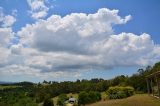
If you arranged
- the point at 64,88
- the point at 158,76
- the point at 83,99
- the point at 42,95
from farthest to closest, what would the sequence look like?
the point at 64,88
the point at 42,95
the point at 83,99
the point at 158,76

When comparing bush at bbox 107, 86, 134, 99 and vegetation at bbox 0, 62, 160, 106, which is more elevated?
vegetation at bbox 0, 62, 160, 106

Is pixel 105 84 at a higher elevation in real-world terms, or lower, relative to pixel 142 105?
higher

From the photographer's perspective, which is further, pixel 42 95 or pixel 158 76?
pixel 42 95

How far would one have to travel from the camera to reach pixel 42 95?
13062 cm

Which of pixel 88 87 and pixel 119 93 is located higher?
pixel 88 87

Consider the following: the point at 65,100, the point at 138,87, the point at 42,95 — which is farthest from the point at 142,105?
the point at 42,95

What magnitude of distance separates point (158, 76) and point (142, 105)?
6.31m

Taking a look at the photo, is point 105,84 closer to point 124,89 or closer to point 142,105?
point 124,89

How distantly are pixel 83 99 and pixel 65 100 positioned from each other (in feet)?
82.5

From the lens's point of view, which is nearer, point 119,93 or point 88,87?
point 119,93

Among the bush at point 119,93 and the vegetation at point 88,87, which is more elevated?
the vegetation at point 88,87

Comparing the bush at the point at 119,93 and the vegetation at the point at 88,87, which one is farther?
the vegetation at the point at 88,87

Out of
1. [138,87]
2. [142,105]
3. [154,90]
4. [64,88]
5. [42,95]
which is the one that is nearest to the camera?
[142,105]

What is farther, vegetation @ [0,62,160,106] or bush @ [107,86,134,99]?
vegetation @ [0,62,160,106]
